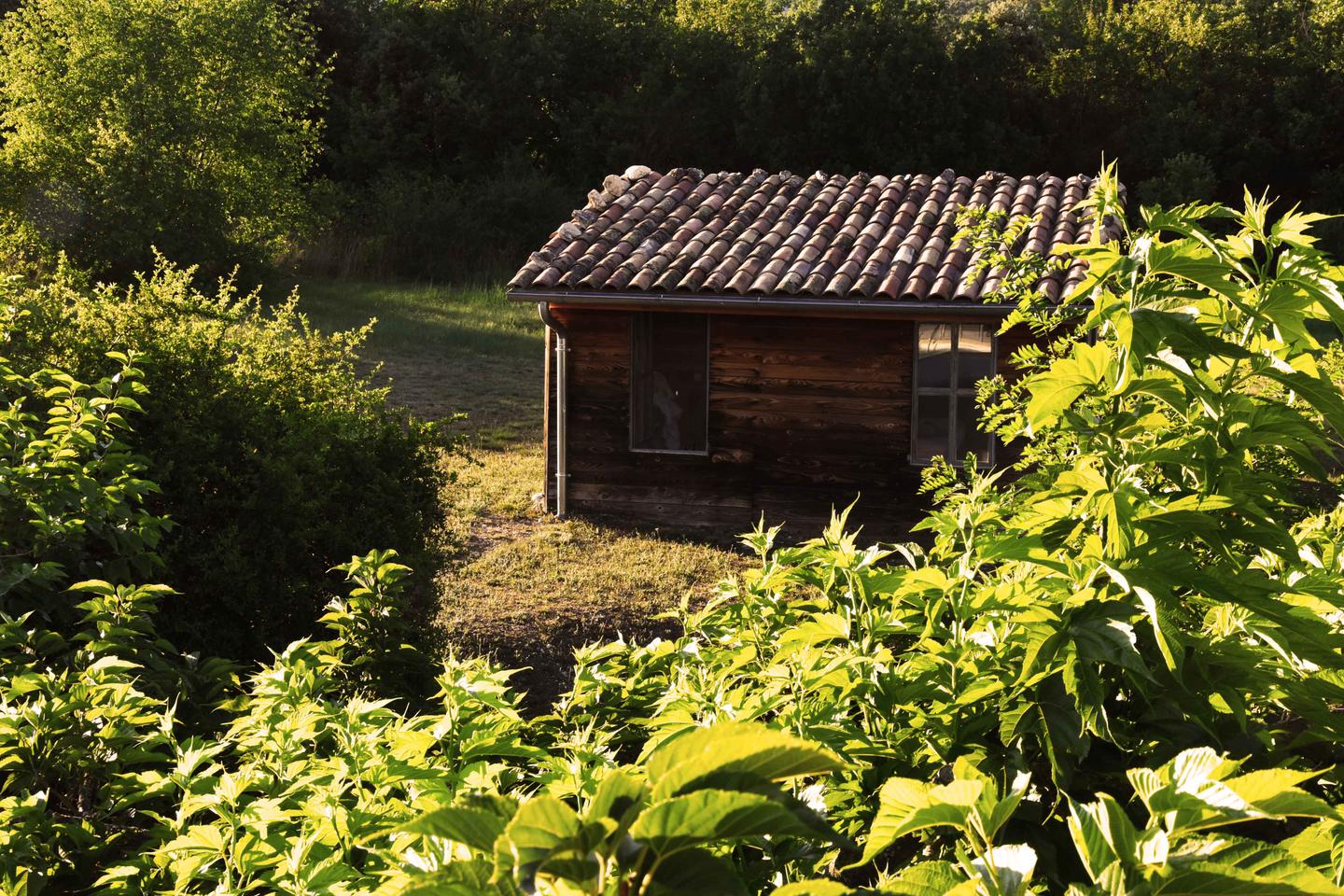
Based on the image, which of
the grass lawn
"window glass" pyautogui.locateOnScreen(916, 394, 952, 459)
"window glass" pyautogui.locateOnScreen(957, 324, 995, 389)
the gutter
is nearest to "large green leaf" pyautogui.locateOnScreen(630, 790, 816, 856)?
the grass lawn

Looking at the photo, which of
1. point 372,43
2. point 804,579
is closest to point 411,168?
point 372,43

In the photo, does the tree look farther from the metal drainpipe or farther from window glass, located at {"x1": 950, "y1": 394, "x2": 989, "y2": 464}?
window glass, located at {"x1": 950, "y1": 394, "x2": 989, "y2": 464}

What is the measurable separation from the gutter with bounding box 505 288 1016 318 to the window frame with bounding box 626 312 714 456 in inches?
24.7

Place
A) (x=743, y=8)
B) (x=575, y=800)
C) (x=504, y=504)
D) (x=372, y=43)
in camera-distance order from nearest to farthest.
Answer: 1. (x=575, y=800)
2. (x=504, y=504)
3. (x=372, y=43)
4. (x=743, y=8)

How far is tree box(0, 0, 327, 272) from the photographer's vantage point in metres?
24.7

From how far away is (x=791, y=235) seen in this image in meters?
13.5

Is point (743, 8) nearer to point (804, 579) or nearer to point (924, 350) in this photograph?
point (924, 350)

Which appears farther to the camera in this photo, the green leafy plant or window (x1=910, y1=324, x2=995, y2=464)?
window (x1=910, y1=324, x2=995, y2=464)

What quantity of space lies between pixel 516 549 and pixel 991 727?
10.6 m

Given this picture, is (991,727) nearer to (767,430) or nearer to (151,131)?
(767,430)

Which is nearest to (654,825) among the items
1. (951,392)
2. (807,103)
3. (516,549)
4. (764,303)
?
(764,303)

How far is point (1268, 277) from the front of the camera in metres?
1.90

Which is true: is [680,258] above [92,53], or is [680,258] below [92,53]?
below

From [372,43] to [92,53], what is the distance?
12154 mm
